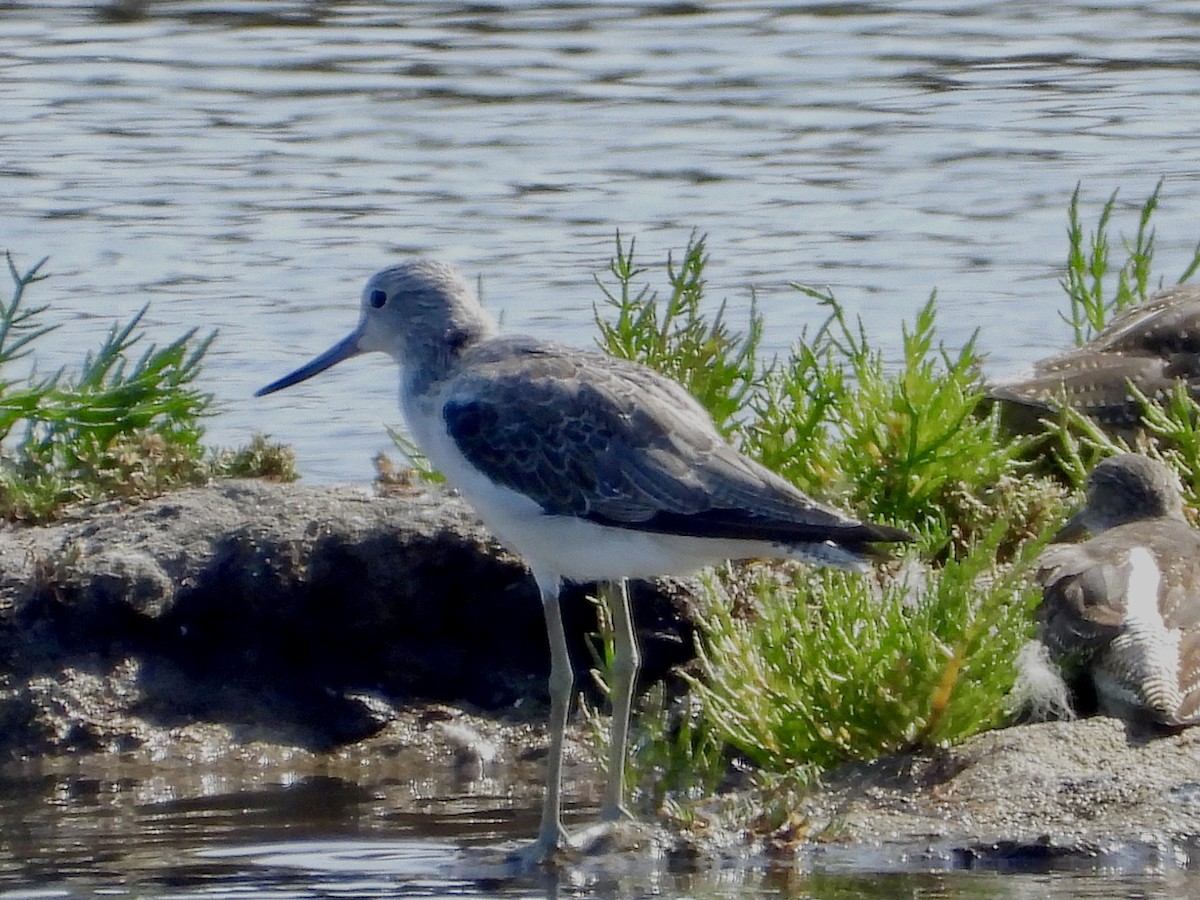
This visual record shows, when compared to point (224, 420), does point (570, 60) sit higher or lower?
higher

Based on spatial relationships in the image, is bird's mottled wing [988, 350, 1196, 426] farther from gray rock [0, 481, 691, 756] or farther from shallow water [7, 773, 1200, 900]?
shallow water [7, 773, 1200, 900]

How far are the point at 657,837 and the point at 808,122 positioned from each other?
11082mm

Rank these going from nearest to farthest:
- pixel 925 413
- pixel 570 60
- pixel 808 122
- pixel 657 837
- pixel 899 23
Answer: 1. pixel 657 837
2. pixel 925 413
3. pixel 808 122
4. pixel 570 60
5. pixel 899 23

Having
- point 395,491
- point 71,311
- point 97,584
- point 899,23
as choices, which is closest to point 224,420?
point 71,311

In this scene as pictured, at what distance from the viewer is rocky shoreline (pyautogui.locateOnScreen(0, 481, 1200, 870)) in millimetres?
7664

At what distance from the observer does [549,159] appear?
1575cm

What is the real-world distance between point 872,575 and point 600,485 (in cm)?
193

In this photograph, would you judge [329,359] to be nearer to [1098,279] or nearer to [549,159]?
[1098,279]

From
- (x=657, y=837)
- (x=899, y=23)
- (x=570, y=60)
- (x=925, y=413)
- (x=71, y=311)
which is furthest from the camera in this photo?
(x=899, y=23)

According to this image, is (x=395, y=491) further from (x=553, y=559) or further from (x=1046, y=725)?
(x=1046, y=725)

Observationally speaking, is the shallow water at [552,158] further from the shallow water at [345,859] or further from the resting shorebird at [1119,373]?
the shallow water at [345,859]

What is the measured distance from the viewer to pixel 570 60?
737 inches

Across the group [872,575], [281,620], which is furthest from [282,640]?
[872,575]

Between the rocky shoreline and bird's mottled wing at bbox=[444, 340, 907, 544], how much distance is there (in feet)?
4.33
